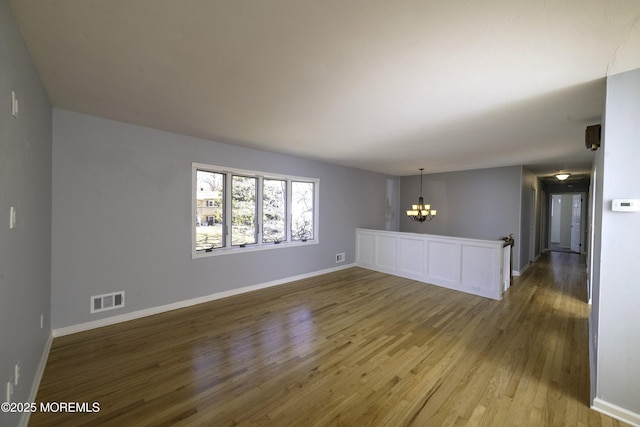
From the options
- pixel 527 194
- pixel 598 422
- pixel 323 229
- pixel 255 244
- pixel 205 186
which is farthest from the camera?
pixel 527 194

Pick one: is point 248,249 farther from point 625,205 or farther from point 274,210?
point 625,205

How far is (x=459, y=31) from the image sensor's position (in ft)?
4.86

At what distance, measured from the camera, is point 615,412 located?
183 cm

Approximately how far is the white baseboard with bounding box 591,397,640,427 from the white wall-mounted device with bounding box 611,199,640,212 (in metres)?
1.42

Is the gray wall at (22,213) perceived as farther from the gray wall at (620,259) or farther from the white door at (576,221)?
the white door at (576,221)

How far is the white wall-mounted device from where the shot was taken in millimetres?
1777

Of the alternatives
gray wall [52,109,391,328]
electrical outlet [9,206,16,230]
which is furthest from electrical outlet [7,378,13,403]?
gray wall [52,109,391,328]

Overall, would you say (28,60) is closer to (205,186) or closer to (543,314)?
(205,186)

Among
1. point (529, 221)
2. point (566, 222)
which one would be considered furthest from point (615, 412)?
point (566, 222)

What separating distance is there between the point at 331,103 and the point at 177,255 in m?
3.00

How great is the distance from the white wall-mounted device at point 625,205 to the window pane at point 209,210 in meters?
4.48

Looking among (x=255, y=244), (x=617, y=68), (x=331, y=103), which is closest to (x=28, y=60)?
(x=331, y=103)

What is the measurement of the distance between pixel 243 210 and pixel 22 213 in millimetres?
2849

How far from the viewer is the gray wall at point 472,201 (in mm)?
5867
